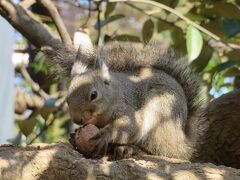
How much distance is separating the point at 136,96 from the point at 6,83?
1.28 m

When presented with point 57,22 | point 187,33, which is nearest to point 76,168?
point 187,33

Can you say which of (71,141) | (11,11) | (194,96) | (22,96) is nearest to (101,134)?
(71,141)

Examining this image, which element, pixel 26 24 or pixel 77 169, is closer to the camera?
pixel 77 169

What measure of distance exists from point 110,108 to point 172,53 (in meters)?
0.34

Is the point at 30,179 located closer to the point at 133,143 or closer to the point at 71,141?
the point at 71,141

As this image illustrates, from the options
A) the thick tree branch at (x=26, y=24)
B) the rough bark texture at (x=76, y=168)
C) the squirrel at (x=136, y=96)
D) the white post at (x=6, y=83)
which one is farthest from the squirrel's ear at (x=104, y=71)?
the white post at (x=6, y=83)

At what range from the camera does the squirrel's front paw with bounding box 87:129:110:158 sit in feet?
5.89

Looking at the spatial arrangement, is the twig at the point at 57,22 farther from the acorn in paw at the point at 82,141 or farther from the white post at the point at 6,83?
the white post at the point at 6,83

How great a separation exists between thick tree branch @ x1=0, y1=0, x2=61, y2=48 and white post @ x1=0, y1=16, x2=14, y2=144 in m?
0.87

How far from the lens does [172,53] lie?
2250 mm

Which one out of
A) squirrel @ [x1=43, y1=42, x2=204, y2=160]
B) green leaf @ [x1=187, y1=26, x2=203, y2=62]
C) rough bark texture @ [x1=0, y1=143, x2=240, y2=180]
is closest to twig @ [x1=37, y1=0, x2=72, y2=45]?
squirrel @ [x1=43, y1=42, x2=204, y2=160]

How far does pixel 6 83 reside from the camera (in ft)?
10.6

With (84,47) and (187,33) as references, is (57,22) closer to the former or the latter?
(84,47)

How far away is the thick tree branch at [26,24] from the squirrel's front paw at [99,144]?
46 centimetres
